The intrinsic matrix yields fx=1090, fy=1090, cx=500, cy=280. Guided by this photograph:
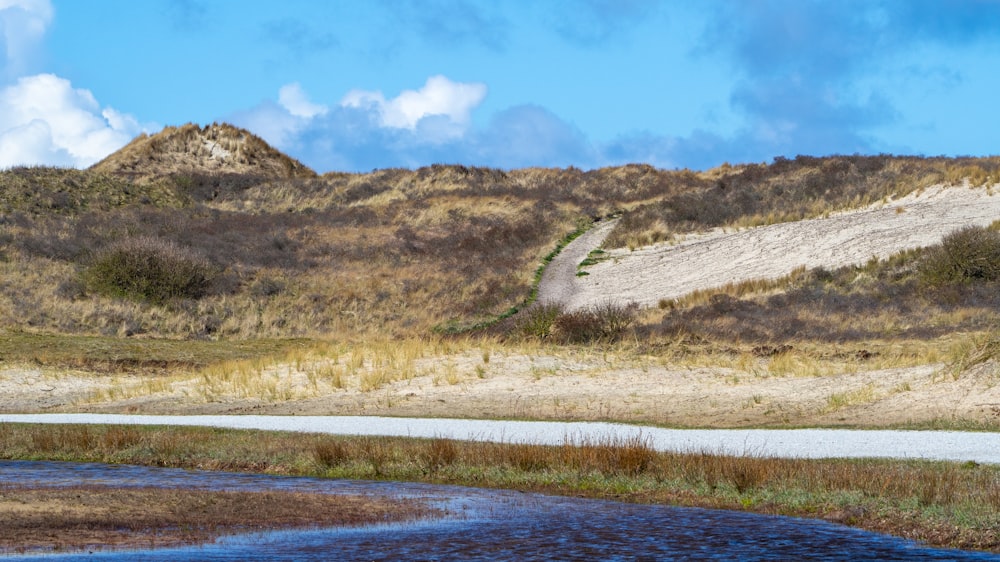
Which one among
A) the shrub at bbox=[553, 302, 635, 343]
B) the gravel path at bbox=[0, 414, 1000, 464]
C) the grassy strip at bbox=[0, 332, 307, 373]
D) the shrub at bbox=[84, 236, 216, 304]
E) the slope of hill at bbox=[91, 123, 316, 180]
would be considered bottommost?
the gravel path at bbox=[0, 414, 1000, 464]

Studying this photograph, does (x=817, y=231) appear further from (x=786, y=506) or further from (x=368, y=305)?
(x=786, y=506)

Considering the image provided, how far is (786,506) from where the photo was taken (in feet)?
45.8

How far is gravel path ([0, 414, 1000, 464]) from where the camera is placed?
1794 cm

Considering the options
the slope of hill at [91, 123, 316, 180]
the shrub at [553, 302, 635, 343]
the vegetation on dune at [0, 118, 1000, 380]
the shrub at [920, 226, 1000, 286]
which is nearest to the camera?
the shrub at [553, 302, 635, 343]

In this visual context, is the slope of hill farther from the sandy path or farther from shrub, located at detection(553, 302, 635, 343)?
shrub, located at detection(553, 302, 635, 343)

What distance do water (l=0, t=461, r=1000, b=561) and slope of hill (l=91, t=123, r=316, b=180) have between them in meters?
82.3

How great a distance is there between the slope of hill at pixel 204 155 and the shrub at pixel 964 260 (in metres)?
62.4

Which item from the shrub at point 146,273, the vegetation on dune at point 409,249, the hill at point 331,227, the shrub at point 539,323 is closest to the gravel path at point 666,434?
the shrub at point 539,323

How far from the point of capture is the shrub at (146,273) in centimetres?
5178

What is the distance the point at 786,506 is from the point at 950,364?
13444 mm

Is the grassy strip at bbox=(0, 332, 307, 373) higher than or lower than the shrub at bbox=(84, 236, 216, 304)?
lower

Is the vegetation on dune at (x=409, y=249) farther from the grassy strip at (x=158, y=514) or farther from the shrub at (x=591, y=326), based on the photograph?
the grassy strip at (x=158, y=514)

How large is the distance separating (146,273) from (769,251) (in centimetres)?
3160

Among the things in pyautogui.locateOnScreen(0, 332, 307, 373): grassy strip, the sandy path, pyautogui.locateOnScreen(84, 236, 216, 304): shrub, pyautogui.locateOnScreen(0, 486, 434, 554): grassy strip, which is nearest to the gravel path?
pyautogui.locateOnScreen(0, 486, 434, 554): grassy strip
